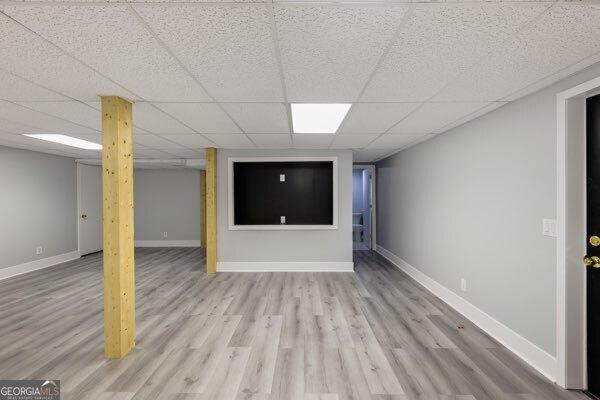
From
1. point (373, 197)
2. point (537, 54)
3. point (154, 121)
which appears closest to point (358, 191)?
point (373, 197)

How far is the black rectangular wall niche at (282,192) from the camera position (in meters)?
5.34

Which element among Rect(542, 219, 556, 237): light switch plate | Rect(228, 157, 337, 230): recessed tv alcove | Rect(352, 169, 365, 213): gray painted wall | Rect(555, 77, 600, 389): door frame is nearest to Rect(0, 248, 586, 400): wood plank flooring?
Rect(555, 77, 600, 389): door frame

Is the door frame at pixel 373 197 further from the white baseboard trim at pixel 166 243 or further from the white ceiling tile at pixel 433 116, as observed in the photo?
the white baseboard trim at pixel 166 243

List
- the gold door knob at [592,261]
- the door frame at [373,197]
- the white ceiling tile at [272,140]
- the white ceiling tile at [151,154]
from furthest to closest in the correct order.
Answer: the door frame at [373,197]
the white ceiling tile at [151,154]
the white ceiling tile at [272,140]
the gold door knob at [592,261]

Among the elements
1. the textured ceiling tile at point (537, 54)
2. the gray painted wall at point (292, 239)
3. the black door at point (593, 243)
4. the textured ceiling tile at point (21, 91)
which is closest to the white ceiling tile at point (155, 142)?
the gray painted wall at point (292, 239)

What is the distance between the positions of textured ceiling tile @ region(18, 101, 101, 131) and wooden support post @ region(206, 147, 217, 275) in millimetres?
1996

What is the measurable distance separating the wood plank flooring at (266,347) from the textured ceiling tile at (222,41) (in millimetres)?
2392

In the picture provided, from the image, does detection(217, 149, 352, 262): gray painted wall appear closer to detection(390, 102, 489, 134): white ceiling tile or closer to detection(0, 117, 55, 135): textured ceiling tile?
detection(390, 102, 489, 134): white ceiling tile

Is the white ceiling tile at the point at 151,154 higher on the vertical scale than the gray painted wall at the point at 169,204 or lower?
higher

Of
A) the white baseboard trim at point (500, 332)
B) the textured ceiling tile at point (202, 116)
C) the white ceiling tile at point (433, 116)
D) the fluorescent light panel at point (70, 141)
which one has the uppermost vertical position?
the fluorescent light panel at point (70, 141)

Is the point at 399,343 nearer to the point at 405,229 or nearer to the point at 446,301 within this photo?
the point at 446,301

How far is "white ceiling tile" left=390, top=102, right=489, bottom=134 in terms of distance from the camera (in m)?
2.71

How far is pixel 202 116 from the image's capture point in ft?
9.98

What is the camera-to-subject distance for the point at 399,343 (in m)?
2.65
